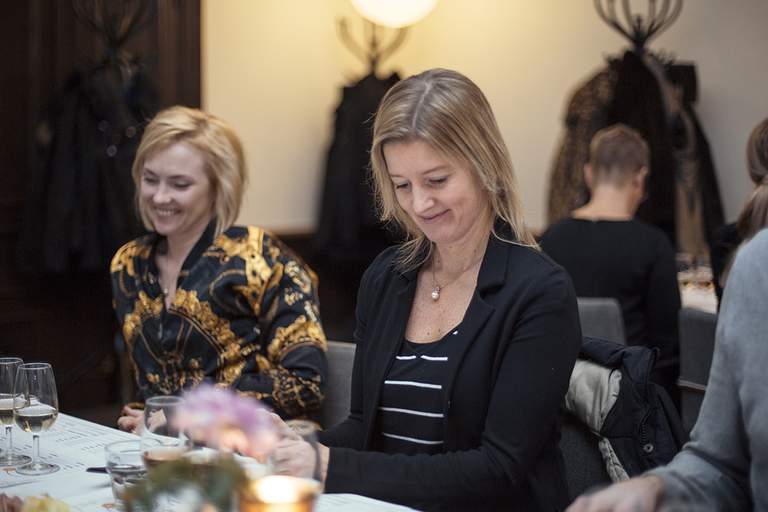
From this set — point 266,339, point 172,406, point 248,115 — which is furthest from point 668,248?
point 248,115

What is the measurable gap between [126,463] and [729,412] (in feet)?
2.88

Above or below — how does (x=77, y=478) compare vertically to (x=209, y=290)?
below

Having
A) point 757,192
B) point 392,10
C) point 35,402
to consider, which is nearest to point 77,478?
point 35,402

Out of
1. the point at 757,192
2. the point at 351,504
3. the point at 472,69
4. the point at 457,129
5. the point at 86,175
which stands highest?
the point at 472,69

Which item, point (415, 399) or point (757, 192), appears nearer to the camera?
point (415, 399)

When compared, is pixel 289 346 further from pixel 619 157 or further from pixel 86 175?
pixel 86 175

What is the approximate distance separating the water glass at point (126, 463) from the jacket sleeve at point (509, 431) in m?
0.31

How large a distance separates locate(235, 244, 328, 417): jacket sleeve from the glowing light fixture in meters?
3.72

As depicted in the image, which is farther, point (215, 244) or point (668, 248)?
point (668, 248)

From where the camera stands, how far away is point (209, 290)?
2.60 meters

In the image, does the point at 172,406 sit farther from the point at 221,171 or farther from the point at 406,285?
the point at 221,171

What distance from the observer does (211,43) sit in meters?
5.90

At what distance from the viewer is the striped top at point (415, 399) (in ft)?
6.21

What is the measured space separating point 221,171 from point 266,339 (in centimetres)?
46
